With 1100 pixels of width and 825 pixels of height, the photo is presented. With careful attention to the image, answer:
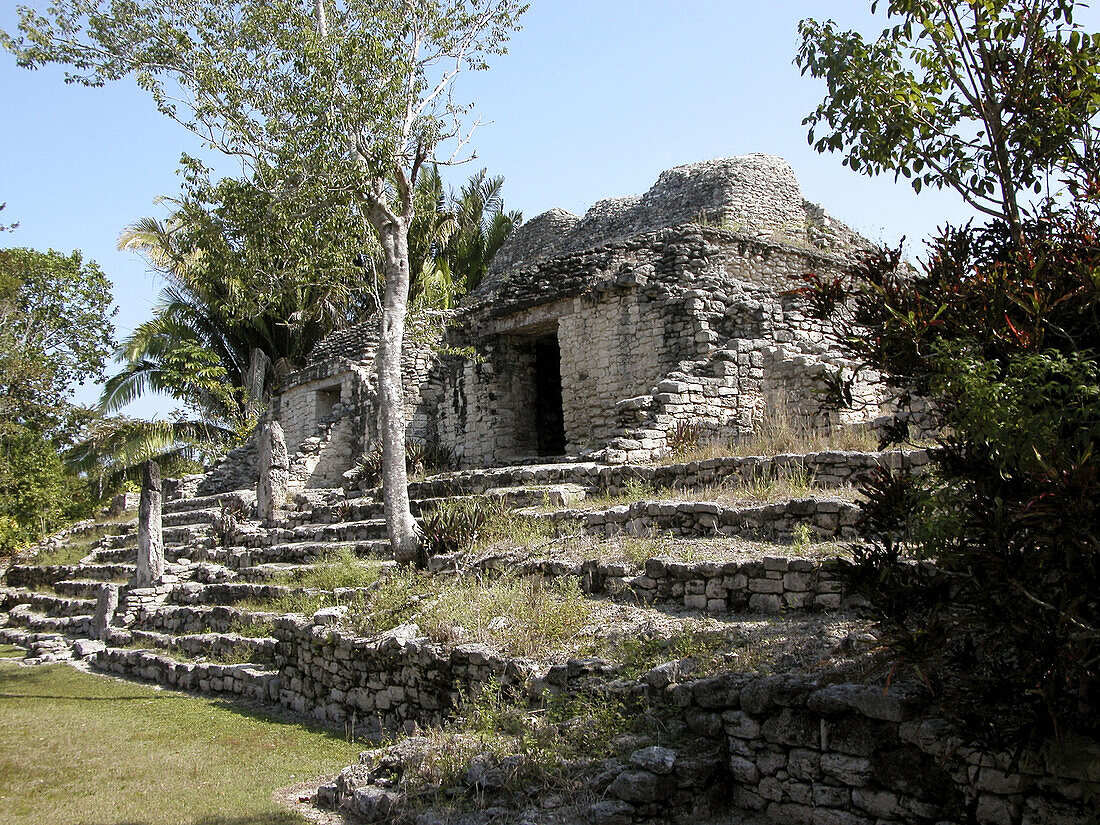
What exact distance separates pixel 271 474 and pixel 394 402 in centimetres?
573

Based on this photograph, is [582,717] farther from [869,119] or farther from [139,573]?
[139,573]

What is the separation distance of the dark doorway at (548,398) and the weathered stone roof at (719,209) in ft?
5.31

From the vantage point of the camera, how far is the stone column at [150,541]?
12.9m

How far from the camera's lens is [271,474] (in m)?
15.3

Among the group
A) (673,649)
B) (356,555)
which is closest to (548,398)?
(356,555)

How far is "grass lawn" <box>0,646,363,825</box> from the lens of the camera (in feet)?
18.0

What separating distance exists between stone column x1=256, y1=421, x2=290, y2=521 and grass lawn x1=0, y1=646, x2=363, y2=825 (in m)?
6.10

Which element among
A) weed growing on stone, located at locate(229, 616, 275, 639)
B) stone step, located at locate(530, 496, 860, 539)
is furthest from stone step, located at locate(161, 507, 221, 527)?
stone step, located at locate(530, 496, 860, 539)

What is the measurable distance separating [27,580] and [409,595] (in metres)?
13.9

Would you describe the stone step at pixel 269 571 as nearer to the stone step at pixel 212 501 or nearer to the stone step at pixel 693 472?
the stone step at pixel 693 472

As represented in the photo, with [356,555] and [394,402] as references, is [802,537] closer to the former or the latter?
[394,402]

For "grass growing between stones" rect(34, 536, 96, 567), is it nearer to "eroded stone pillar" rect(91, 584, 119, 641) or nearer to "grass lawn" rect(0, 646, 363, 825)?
"eroded stone pillar" rect(91, 584, 119, 641)

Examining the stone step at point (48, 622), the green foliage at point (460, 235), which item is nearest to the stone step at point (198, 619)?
the stone step at point (48, 622)

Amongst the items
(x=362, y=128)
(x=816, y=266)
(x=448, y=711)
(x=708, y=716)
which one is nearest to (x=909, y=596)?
(x=708, y=716)
